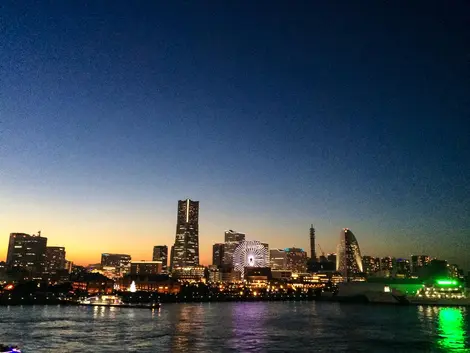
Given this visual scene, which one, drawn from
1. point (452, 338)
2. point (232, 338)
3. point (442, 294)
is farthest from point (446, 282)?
point (232, 338)

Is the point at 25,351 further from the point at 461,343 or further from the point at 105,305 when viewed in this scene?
the point at 105,305

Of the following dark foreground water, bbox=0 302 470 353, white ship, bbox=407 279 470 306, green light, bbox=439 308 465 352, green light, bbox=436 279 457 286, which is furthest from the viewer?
green light, bbox=436 279 457 286

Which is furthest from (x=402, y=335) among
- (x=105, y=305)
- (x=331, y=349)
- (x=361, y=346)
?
(x=105, y=305)

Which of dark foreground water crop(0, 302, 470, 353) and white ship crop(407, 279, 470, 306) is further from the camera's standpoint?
white ship crop(407, 279, 470, 306)

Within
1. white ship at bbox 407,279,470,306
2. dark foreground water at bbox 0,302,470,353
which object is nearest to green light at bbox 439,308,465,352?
dark foreground water at bbox 0,302,470,353

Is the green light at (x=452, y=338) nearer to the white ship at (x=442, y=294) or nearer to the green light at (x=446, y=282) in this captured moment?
the white ship at (x=442, y=294)

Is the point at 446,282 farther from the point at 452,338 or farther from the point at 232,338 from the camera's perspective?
the point at 232,338

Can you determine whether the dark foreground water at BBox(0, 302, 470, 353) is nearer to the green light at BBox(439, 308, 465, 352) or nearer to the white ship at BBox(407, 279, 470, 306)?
the green light at BBox(439, 308, 465, 352)

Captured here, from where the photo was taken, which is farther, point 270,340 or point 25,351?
point 270,340

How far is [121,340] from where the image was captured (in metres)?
56.7

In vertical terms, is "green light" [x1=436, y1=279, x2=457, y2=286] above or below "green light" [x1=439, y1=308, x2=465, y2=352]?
above

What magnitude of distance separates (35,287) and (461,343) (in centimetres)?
17775

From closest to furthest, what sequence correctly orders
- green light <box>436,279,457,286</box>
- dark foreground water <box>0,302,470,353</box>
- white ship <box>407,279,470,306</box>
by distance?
dark foreground water <box>0,302,470,353</box> < white ship <box>407,279,470,306</box> < green light <box>436,279,457,286</box>

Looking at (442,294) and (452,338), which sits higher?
(442,294)
